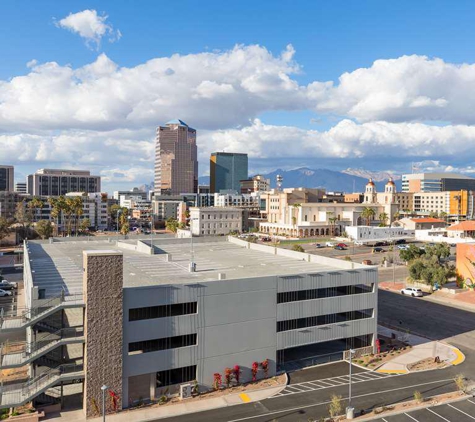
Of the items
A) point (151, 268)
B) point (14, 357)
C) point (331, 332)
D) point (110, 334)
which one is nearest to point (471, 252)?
point (331, 332)

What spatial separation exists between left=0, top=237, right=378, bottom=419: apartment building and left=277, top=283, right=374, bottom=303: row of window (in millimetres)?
109

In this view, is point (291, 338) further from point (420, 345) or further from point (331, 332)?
point (420, 345)

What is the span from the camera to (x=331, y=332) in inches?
1773

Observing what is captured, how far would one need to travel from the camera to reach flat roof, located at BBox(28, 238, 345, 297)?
1718 inches

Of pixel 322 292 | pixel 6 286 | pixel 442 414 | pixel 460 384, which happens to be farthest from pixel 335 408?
pixel 6 286

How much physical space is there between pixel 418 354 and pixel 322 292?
528 inches

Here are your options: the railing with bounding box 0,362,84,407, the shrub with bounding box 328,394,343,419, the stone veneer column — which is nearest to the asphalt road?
the shrub with bounding box 328,394,343,419

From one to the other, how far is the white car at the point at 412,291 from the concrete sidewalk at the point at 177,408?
1806 inches

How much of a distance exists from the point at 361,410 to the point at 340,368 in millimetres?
9263

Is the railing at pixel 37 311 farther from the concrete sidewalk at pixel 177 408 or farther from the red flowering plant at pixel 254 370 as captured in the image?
the red flowering plant at pixel 254 370

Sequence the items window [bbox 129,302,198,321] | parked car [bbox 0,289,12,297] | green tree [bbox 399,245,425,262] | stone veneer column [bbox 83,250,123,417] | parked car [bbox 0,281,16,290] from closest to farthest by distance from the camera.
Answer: stone veneer column [bbox 83,250,123,417] → window [bbox 129,302,198,321] → parked car [bbox 0,289,12,297] → parked car [bbox 0,281,16,290] → green tree [bbox 399,245,425,262]

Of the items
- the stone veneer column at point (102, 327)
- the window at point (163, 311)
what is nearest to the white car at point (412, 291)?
the window at point (163, 311)

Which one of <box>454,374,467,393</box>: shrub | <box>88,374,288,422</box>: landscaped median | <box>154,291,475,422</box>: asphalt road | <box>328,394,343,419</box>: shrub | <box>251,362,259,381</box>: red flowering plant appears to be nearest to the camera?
<box>328,394,343,419</box>: shrub

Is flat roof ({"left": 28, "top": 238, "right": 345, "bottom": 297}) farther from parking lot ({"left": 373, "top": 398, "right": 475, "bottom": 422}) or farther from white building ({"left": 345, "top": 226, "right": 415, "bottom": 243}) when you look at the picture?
white building ({"left": 345, "top": 226, "right": 415, "bottom": 243})
